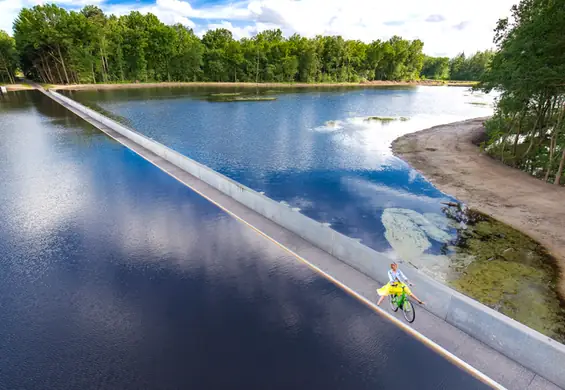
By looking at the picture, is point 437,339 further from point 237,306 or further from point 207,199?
point 207,199

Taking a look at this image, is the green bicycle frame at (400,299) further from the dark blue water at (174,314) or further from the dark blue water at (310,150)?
the dark blue water at (310,150)

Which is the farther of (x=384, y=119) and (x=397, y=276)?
(x=384, y=119)

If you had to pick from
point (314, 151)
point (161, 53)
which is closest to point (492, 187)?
point (314, 151)

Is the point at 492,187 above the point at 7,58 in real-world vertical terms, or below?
below

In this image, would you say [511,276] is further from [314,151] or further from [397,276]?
[314,151]

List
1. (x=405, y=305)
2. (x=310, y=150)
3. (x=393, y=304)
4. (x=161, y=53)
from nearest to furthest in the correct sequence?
(x=405, y=305) < (x=393, y=304) < (x=310, y=150) < (x=161, y=53)

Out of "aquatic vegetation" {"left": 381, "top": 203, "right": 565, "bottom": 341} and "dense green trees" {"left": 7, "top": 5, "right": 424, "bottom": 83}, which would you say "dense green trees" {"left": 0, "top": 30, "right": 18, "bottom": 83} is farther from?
"aquatic vegetation" {"left": 381, "top": 203, "right": 565, "bottom": 341}

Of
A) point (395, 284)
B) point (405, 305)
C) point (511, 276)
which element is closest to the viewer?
point (395, 284)
